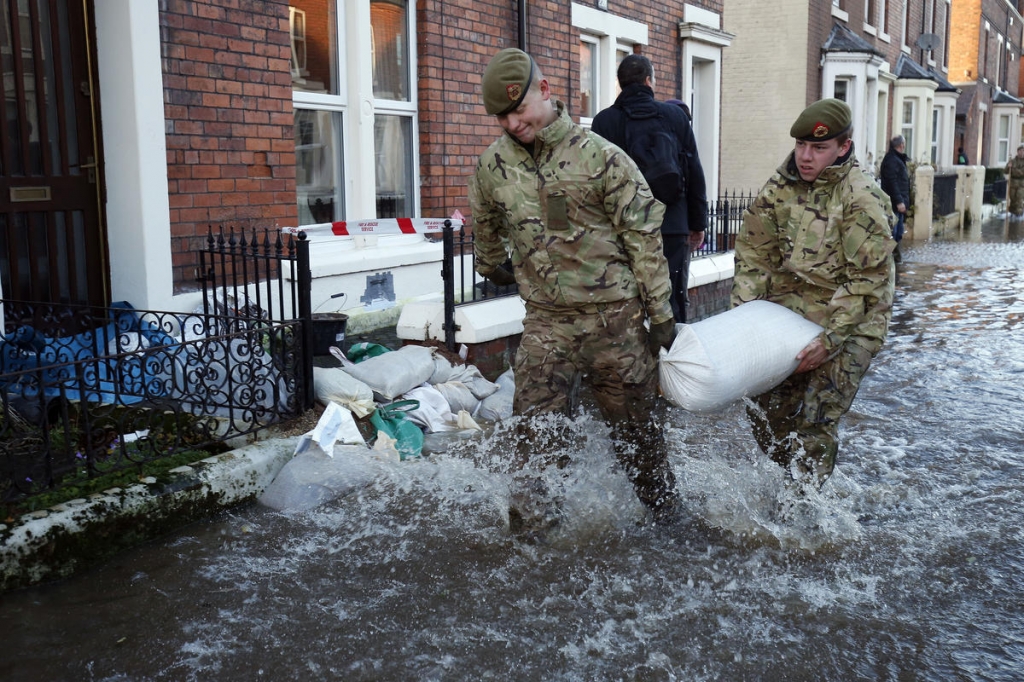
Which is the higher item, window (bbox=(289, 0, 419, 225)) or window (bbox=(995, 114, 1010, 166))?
window (bbox=(995, 114, 1010, 166))

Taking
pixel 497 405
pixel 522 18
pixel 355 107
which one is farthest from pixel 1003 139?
pixel 497 405

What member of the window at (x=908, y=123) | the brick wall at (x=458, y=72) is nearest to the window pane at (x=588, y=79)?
the brick wall at (x=458, y=72)

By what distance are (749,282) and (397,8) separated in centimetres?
520

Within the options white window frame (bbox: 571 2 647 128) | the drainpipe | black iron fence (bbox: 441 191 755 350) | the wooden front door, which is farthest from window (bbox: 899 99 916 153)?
the wooden front door

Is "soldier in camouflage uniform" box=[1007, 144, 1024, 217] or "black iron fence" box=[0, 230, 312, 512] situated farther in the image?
"soldier in camouflage uniform" box=[1007, 144, 1024, 217]

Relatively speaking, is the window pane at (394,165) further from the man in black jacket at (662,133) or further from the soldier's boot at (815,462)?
the soldier's boot at (815,462)

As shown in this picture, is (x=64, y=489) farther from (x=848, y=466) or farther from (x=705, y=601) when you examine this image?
(x=848, y=466)

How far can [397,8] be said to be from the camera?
8.52 m

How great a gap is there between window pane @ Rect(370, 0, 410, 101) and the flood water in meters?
Answer: 4.12

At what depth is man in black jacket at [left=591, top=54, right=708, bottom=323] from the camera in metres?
6.27

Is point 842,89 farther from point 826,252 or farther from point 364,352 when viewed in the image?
point 826,252

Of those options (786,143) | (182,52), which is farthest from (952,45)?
(182,52)

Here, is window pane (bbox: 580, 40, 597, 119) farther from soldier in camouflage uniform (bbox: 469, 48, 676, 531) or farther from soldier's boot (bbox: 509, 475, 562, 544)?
soldier's boot (bbox: 509, 475, 562, 544)

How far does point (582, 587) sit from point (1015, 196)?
3123 cm
